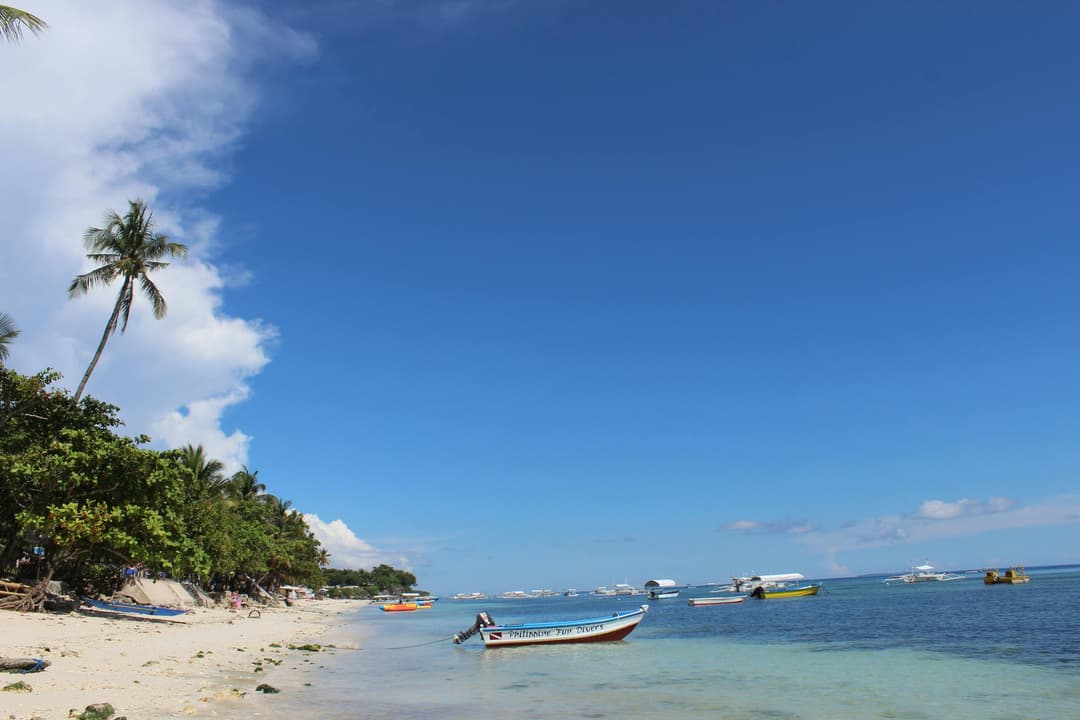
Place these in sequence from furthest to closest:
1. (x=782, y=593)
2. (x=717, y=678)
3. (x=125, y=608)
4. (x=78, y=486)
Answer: (x=782, y=593) → (x=125, y=608) → (x=78, y=486) → (x=717, y=678)

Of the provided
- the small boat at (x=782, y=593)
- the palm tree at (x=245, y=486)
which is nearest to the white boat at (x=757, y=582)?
the small boat at (x=782, y=593)

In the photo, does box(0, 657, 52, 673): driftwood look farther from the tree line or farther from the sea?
the tree line

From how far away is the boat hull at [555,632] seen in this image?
95.3 feet

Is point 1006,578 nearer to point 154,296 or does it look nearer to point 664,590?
point 664,590

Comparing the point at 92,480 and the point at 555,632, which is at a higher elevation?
the point at 92,480

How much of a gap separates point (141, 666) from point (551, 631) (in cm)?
1746

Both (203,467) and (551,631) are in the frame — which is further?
(203,467)

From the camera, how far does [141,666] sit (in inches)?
654

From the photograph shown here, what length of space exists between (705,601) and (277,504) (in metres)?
49.8

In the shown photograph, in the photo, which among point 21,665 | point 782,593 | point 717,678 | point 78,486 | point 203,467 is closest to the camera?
point 21,665

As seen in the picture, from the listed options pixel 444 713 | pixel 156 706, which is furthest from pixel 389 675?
pixel 156 706

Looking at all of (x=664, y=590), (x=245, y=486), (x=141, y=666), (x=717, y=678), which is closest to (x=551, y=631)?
(x=717, y=678)

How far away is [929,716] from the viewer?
14117 mm

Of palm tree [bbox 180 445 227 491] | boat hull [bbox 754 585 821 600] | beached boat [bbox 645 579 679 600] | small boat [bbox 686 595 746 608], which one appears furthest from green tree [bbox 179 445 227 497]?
beached boat [bbox 645 579 679 600]
